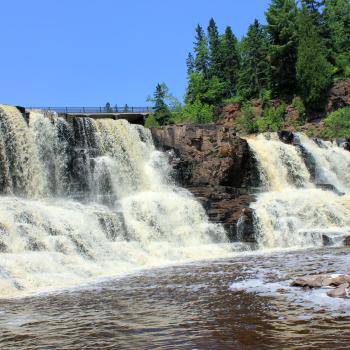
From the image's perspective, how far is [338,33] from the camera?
72125mm

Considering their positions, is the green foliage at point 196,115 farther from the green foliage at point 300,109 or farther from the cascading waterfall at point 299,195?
the cascading waterfall at point 299,195

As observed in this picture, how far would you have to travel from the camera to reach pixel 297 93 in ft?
202

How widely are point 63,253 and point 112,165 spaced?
37.4ft

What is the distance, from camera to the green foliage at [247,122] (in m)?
57.3

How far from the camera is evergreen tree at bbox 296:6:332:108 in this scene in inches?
2296

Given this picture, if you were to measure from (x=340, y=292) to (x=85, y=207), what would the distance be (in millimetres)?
17919

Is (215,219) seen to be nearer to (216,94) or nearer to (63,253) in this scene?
(63,253)

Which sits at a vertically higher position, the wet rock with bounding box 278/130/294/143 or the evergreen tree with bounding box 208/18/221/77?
the evergreen tree with bounding box 208/18/221/77

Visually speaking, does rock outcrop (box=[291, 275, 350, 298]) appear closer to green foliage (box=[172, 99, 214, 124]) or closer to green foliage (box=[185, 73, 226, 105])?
green foliage (box=[172, 99, 214, 124])

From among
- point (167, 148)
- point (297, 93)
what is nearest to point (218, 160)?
point (167, 148)

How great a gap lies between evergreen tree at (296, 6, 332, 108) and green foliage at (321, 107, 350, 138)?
4.98 m

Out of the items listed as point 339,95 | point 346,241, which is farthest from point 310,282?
point 339,95

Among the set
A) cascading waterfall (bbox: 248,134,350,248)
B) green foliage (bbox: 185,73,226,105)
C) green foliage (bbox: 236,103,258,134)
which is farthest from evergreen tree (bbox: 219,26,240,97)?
cascading waterfall (bbox: 248,134,350,248)

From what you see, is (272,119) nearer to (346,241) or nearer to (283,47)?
(283,47)
